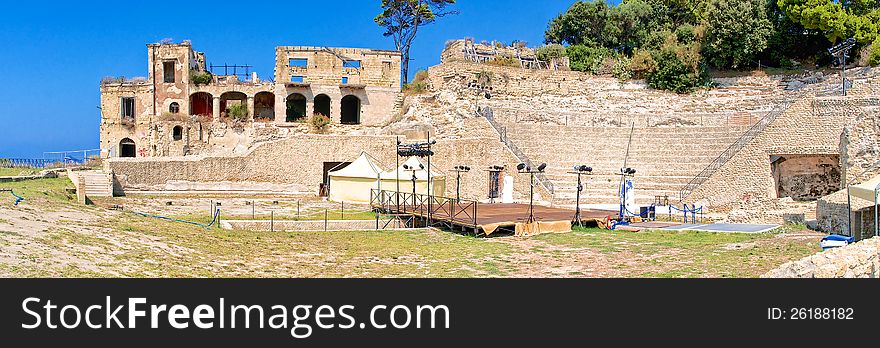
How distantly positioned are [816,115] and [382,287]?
22472mm

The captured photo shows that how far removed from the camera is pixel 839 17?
3447 centimetres

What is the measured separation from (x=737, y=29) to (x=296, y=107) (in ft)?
80.4

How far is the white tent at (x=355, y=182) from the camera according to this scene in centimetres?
2822

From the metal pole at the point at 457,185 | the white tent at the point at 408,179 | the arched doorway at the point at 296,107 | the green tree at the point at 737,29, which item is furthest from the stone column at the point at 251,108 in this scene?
the green tree at the point at 737,29

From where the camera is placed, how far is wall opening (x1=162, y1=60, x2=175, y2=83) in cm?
4138

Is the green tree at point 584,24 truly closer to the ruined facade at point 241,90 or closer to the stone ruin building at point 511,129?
the stone ruin building at point 511,129

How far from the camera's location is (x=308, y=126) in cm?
3781

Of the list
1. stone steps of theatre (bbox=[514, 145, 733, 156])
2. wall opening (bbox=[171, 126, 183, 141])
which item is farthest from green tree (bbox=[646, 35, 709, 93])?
wall opening (bbox=[171, 126, 183, 141])

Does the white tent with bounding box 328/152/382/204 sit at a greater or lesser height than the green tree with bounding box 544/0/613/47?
lesser

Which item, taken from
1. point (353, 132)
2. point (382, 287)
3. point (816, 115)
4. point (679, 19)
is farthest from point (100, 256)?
point (679, 19)

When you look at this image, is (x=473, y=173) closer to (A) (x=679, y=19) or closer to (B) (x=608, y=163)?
(B) (x=608, y=163)

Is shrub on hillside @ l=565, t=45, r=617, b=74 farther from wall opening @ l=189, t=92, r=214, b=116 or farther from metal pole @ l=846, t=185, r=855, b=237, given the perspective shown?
metal pole @ l=846, t=185, r=855, b=237

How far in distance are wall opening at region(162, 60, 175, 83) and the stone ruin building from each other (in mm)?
108

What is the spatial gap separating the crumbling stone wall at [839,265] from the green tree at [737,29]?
95.6 feet
